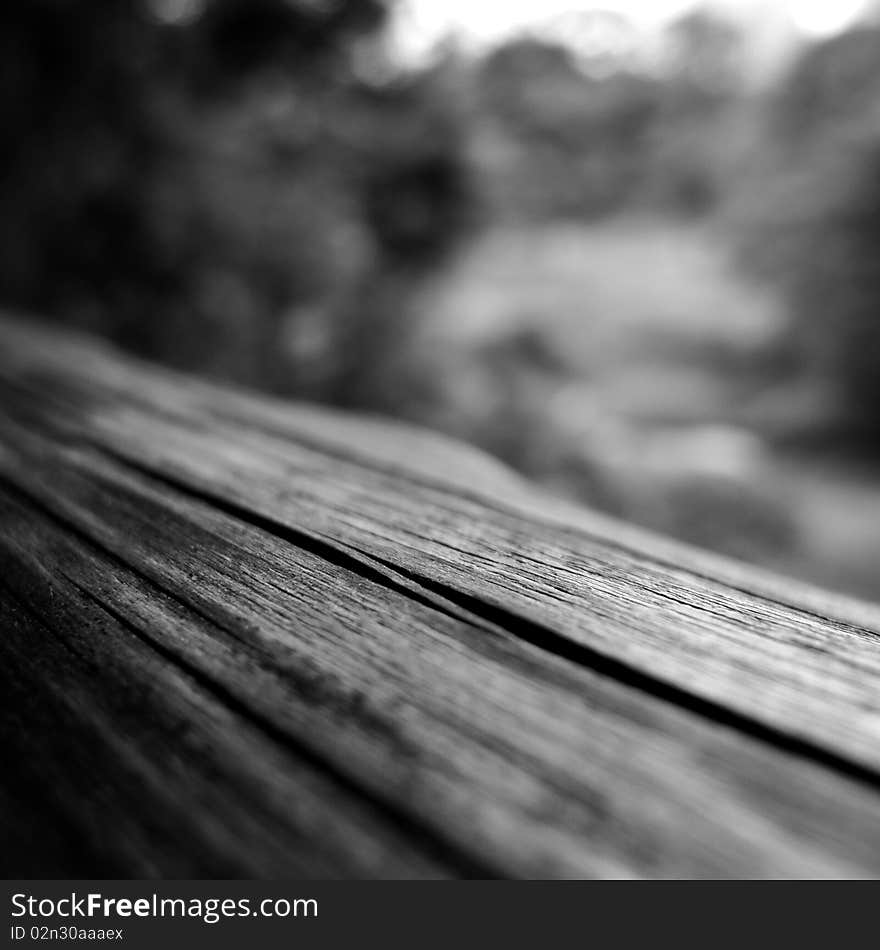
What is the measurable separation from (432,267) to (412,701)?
13.8 metres

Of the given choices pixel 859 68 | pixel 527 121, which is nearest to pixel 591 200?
pixel 527 121

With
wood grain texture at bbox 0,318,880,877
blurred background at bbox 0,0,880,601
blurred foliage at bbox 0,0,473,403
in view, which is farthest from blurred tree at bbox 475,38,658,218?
wood grain texture at bbox 0,318,880,877

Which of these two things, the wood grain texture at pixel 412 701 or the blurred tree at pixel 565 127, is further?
the blurred tree at pixel 565 127

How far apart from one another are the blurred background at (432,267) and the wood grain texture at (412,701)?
228 inches

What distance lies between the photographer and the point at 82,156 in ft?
21.6

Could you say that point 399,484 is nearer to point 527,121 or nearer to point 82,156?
point 82,156

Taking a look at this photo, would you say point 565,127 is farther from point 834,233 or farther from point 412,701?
point 412,701

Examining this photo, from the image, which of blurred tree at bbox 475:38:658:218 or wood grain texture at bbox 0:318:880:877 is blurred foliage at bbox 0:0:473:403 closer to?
wood grain texture at bbox 0:318:880:877

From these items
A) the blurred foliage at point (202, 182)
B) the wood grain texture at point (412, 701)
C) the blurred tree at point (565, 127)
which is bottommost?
the wood grain texture at point (412, 701)

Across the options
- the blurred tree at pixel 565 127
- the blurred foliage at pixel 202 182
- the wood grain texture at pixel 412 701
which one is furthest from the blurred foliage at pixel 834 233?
the wood grain texture at pixel 412 701

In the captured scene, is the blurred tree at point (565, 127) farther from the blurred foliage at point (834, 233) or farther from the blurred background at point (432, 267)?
the blurred foliage at point (834, 233)

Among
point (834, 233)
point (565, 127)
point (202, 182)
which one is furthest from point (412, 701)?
point (565, 127)

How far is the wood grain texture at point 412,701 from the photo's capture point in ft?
1.55

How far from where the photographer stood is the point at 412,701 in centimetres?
60
